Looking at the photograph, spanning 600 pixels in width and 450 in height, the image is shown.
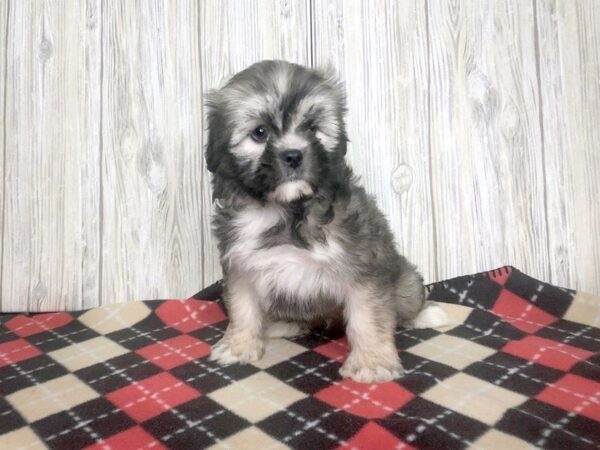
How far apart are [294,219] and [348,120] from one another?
1.10 m

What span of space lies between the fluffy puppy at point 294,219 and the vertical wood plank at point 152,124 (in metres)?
0.78

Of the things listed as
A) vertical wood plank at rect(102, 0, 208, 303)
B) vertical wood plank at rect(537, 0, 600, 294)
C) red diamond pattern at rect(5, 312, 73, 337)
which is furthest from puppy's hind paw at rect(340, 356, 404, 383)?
red diamond pattern at rect(5, 312, 73, 337)

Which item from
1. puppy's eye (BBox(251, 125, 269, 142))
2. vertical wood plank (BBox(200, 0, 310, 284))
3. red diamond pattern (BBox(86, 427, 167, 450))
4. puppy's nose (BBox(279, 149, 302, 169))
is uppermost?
vertical wood plank (BBox(200, 0, 310, 284))

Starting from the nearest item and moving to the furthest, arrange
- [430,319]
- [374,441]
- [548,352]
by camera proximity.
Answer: [374,441] → [548,352] → [430,319]

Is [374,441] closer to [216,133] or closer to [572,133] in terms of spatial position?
[216,133]

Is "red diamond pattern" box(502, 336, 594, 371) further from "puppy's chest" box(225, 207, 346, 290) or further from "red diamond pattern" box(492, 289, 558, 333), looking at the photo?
"puppy's chest" box(225, 207, 346, 290)

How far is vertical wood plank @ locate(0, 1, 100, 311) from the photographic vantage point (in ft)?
8.93

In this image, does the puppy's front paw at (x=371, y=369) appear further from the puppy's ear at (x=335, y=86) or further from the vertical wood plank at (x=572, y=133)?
the vertical wood plank at (x=572, y=133)

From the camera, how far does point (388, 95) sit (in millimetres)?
2730

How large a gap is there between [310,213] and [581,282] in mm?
1869

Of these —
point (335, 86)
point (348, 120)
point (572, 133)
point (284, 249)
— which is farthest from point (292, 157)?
point (572, 133)

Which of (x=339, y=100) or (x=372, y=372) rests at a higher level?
(x=339, y=100)

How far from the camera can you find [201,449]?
135cm

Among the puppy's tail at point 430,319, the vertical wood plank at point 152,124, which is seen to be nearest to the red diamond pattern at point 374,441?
the puppy's tail at point 430,319
